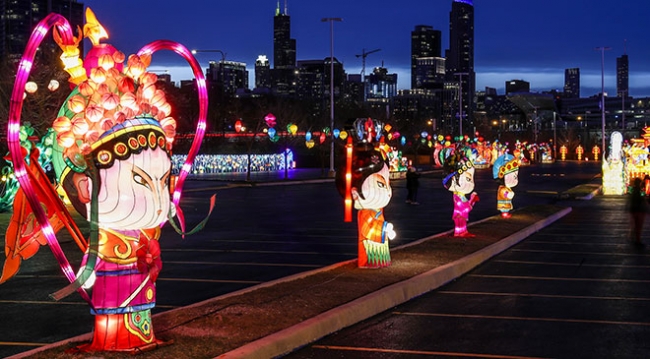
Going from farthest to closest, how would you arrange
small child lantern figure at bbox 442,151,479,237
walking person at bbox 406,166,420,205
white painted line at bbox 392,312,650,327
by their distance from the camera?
1. walking person at bbox 406,166,420,205
2. small child lantern figure at bbox 442,151,479,237
3. white painted line at bbox 392,312,650,327

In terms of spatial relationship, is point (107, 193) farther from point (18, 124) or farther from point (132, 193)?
point (18, 124)

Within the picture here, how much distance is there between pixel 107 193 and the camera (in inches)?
275

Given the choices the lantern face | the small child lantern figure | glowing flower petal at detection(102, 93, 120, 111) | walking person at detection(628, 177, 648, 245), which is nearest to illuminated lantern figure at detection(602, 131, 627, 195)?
walking person at detection(628, 177, 648, 245)

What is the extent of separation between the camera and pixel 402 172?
56.7 meters

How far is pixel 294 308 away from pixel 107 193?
3.21 meters

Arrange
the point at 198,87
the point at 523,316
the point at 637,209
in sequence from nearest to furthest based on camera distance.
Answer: the point at 198,87 → the point at 523,316 → the point at 637,209

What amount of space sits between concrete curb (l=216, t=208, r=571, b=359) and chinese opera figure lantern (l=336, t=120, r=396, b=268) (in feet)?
3.09

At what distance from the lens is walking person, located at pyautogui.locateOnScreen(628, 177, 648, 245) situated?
55.1 ft

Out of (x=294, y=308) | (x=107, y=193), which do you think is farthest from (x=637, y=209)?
(x=107, y=193)

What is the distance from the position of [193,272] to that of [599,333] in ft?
21.8

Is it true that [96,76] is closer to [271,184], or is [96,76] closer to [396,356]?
[396,356]

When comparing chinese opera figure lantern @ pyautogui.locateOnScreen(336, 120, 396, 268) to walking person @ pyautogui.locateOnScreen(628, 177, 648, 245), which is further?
walking person @ pyautogui.locateOnScreen(628, 177, 648, 245)

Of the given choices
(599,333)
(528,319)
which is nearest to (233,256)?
(528,319)

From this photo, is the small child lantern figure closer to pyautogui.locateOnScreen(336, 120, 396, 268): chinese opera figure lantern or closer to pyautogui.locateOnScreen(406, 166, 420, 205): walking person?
pyautogui.locateOnScreen(336, 120, 396, 268): chinese opera figure lantern
